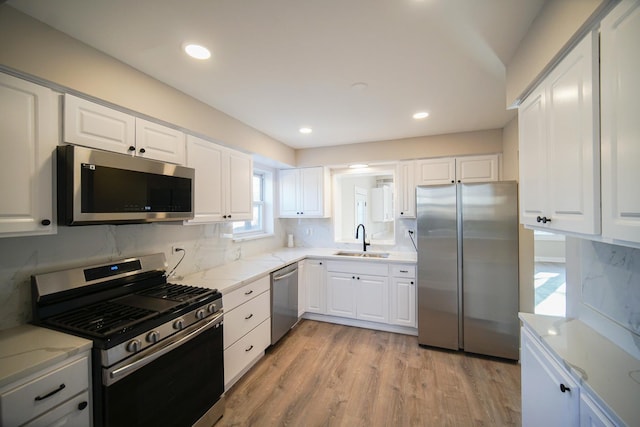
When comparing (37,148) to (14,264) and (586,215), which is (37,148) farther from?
(586,215)

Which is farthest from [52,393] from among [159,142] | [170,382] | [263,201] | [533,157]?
[263,201]

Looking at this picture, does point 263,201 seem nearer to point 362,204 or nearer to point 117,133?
point 362,204

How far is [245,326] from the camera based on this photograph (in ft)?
7.55

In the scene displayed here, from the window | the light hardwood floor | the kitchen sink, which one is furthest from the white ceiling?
the light hardwood floor

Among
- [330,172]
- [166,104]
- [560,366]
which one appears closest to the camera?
[560,366]

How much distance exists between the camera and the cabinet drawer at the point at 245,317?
2098 mm

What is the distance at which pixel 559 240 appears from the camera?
2.83 metres

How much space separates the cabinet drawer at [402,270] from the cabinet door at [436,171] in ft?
3.60

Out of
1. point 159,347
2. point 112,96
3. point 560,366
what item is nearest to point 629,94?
point 560,366

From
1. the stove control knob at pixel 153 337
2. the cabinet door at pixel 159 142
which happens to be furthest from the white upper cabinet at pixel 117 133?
the stove control knob at pixel 153 337

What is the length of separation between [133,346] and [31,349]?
386 millimetres

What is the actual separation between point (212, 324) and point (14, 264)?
1.12m

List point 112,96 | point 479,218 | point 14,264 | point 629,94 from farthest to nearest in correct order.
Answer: point 479,218
point 112,96
point 14,264
point 629,94

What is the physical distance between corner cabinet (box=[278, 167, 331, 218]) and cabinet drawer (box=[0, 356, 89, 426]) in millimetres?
2967
